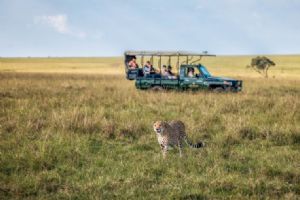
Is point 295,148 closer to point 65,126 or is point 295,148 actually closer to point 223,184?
point 223,184

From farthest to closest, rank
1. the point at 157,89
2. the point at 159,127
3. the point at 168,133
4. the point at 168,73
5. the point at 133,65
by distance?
the point at 133,65, the point at 168,73, the point at 157,89, the point at 168,133, the point at 159,127

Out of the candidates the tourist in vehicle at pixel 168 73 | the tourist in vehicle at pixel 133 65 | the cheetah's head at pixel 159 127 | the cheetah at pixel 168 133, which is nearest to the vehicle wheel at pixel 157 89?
the tourist in vehicle at pixel 168 73

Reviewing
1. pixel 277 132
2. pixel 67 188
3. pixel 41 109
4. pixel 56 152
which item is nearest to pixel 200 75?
pixel 41 109

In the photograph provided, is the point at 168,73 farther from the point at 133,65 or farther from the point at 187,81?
the point at 133,65

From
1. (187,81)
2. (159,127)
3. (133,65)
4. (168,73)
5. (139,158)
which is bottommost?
(139,158)

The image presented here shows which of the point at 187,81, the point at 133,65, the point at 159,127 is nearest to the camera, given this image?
the point at 159,127

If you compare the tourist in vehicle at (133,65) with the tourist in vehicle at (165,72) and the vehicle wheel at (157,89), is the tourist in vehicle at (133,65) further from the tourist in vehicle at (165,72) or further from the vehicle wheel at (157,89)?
the vehicle wheel at (157,89)

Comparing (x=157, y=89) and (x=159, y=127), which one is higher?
(x=159, y=127)

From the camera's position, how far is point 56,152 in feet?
26.8

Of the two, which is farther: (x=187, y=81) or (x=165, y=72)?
(x=165, y=72)

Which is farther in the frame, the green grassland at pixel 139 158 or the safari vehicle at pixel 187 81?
the safari vehicle at pixel 187 81

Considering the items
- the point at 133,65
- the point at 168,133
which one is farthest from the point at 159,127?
the point at 133,65

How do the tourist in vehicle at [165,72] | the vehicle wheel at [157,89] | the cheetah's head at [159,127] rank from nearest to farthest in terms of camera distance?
the cheetah's head at [159,127], the vehicle wheel at [157,89], the tourist in vehicle at [165,72]

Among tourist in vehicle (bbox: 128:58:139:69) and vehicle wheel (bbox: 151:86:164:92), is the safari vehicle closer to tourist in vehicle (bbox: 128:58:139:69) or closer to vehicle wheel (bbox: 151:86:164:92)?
vehicle wheel (bbox: 151:86:164:92)
